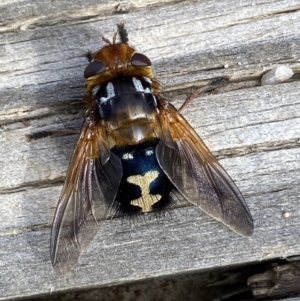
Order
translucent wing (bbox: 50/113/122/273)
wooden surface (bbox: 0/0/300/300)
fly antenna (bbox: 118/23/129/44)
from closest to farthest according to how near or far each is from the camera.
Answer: translucent wing (bbox: 50/113/122/273) → wooden surface (bbox: 0/0/300/300) → fly antenna (bbox: 118/23/129/44)

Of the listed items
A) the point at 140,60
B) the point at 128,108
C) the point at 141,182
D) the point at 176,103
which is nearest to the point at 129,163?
the point at 141,182

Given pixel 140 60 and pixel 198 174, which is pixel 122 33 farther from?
pixel 198 174

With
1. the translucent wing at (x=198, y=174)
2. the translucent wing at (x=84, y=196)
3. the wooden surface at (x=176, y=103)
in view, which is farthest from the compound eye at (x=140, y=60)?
the translucent wing at (x=84, y=196)

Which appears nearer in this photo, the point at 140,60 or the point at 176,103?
the point at 140,60

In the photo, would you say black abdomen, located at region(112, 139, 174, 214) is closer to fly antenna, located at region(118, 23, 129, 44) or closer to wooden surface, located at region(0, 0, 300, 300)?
wooden surface, located at region(0, 0, 300, 300)

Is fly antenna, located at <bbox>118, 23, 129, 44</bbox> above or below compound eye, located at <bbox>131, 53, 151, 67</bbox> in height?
above

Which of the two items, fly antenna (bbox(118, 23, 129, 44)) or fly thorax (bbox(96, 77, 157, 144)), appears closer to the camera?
fly thorax (bbox(96, 77, 157, 144))

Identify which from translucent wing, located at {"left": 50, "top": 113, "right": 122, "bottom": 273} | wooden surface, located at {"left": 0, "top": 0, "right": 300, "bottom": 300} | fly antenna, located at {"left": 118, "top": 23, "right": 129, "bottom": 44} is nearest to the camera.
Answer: translucent wing, located at {"left": 50, "top": 113, "right": 122, "bottom": 273}

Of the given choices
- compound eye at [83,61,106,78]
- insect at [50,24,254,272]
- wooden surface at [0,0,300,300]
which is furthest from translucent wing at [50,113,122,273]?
compound eye at [83,61,106,78]
